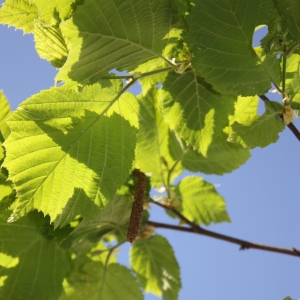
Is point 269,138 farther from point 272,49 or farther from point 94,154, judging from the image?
point 94,154

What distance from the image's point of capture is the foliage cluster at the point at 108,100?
2.88 feet

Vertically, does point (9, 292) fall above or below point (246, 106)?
below

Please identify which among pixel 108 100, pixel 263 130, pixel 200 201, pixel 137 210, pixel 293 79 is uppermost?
pixel 108 100

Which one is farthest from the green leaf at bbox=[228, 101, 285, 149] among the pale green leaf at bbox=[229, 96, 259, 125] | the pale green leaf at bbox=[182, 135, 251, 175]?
the pale green leaf at bbox=[182, 135, 251, 175]

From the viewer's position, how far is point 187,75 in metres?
1.12

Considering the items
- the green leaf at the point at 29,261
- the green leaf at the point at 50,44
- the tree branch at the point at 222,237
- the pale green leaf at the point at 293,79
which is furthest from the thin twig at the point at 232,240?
the green leaf at the point at 50,44

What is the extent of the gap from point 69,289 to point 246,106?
0.95 meters

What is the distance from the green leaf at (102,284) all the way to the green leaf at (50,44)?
36.4 inches

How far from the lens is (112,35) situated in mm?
859

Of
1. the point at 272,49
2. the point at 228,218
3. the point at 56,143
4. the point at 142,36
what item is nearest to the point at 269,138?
the point at 272,49

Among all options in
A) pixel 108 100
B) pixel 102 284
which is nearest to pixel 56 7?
pixel 108 100

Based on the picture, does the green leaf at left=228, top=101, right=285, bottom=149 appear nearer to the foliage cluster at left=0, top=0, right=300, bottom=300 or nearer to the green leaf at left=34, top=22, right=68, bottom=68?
the foliage cluster at left=0, top=0, right=300, bottom=300

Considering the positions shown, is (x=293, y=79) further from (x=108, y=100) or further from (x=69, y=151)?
(x=69, y=151)

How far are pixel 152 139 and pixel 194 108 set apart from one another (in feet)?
1.42
